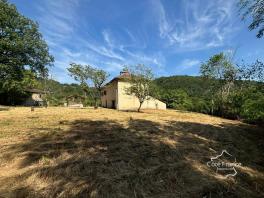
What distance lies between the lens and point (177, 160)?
6.12 m

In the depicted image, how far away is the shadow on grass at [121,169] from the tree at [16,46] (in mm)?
18563

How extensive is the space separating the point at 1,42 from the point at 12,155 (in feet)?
64.7

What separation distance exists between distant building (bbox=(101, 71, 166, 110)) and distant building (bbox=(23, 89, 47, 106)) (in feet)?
62.1

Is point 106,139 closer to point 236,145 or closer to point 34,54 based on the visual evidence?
point 236,145

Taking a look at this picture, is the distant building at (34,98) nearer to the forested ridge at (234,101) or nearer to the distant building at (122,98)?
the distant building at (122,98)

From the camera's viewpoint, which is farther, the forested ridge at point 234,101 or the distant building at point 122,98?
the distant building at point 122,98

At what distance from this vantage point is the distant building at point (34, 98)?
51.5 m

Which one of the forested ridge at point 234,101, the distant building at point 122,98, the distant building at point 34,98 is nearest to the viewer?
the forested ridge at point 234,101

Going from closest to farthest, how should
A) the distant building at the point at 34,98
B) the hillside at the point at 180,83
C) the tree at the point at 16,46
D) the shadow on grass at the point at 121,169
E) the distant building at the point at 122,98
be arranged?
1. the shadow on grass at the point at 121,169
2. the tree at the point at 16,46
3. the distant building at the point at 122,98
4. the distant building at the point at 34,98
5. the hillside at the point at 180,83

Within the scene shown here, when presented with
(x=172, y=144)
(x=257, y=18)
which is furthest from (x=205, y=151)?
(x=257, y=18)

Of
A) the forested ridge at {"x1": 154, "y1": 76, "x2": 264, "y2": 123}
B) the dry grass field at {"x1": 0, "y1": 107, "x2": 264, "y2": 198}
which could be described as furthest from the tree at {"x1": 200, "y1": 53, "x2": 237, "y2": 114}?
the dry grass field at {"x1": 0, "y1": 107, "x2": 264, "y2": 198}

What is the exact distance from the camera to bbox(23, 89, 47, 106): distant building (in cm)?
5146

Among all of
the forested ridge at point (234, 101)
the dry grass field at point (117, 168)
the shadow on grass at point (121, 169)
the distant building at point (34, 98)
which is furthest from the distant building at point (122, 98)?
A: the shadow on grass at point (121, 169)

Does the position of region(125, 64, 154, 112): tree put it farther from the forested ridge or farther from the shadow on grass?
the shadow on grass
